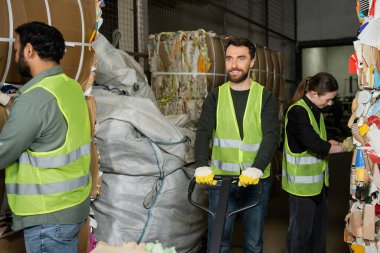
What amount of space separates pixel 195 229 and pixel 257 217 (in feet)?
3.34

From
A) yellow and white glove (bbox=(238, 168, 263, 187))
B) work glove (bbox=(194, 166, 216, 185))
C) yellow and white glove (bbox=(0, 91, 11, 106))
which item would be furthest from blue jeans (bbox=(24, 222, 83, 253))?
yellow and white glove (bbox=(238, 168, 263, 187))

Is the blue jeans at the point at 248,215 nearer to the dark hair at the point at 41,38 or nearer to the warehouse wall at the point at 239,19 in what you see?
the dark hair at the point at 41,38

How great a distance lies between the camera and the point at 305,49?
13180mm

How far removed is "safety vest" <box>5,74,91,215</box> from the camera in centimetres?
201

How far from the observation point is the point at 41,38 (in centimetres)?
200

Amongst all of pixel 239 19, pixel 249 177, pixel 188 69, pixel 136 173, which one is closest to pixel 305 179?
pixel 249 177

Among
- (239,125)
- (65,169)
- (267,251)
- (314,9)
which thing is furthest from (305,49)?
(65,169)

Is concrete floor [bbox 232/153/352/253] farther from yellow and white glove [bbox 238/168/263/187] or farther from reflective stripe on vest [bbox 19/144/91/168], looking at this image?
reflective stripe on vest [bbox 19/144/91/168]

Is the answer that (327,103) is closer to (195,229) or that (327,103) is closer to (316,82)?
(316,82)

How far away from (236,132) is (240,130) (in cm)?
3

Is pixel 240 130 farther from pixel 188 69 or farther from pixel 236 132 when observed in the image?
pixel 188 69

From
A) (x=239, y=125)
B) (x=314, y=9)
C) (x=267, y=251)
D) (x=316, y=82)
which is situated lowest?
(x=267, y=251)

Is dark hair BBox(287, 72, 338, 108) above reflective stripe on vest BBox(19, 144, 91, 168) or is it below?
above

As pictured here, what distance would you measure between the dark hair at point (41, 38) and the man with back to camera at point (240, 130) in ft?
3.70
